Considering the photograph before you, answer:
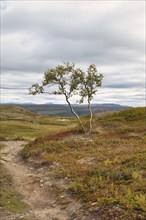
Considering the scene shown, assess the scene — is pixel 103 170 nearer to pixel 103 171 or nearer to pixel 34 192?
pixel 103 171

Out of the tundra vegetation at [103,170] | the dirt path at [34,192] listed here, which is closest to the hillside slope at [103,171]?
the tundra vegetation at [103,170]

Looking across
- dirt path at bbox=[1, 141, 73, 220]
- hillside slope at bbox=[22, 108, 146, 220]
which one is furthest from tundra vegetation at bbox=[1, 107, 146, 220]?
dirt path at bbox=[1, 141, 73, 220]

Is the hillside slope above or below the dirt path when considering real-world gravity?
above

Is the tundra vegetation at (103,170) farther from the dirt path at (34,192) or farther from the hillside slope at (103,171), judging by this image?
the dirt path at (34,192)

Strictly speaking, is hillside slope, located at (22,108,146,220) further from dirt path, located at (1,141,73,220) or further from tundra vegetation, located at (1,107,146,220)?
→ dirt path, located at (1,141,73,220)

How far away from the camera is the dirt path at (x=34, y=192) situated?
18.1m

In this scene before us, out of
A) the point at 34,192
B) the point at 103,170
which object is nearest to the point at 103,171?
the point at 103,170

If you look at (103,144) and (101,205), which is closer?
(101,205)

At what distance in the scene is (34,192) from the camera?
76.4 ft

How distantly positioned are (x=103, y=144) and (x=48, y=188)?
16.8m

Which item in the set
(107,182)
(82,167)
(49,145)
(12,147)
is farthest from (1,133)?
(107,182)

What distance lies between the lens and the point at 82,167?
90.7ft

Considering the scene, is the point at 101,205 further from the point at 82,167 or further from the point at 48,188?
the point at 82,167

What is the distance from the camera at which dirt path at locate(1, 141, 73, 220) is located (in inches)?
711
